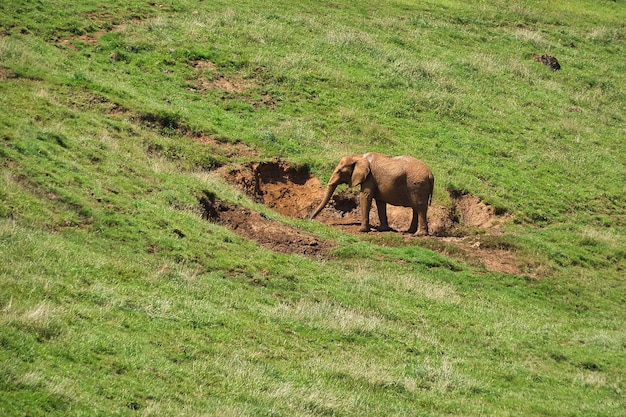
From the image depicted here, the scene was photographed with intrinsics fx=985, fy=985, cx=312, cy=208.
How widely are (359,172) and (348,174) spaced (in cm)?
48

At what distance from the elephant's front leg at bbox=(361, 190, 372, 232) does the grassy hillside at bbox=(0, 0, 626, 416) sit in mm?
897

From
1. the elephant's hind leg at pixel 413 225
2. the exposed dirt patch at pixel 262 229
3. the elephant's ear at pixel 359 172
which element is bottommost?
the elephant's hind leg at pixel 413 225

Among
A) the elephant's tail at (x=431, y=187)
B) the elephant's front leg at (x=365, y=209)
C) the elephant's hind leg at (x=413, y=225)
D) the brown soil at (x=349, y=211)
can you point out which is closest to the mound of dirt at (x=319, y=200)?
the brown soil at (x=349, y=211)

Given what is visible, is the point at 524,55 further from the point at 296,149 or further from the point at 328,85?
the point at 296,149

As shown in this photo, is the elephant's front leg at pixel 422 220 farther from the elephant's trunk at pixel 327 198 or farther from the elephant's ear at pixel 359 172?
the elephant's trunk at pixel 327 198

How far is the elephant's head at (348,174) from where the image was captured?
94.4 ft

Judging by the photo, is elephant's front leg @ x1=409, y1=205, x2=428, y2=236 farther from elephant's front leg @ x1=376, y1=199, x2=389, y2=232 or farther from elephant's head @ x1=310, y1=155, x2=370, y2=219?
elephant's head @ x1=310, y1=155, x2=370, y2=219

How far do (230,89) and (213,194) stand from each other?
36.2 ft

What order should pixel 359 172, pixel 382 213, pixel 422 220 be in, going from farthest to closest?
pixel 382 213
pixel 359 172
pixel 422 220

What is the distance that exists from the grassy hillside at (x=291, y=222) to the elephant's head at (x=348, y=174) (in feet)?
6.13

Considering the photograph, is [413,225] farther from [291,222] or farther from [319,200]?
[291,222]

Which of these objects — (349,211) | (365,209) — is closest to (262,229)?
(365,209)

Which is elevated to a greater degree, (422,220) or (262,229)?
(262,229)

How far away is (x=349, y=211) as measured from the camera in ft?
101
